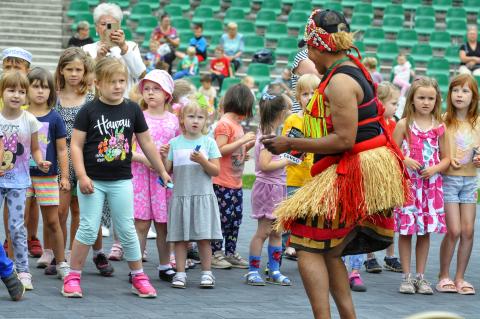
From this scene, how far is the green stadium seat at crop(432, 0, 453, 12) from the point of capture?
2333 cm

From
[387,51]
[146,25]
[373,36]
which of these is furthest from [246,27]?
[387,51]

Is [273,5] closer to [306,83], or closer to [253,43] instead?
[253,43]

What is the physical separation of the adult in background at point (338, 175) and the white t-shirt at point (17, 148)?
7.25ft

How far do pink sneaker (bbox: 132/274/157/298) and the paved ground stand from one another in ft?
0.18

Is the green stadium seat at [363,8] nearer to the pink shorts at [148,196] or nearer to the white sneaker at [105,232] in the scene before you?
the white sneaker at [105,232]

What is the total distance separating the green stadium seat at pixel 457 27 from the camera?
22.4 metres

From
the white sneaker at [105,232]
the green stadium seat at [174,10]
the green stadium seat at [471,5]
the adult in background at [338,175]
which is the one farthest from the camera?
the green stadium seat at [471,5]

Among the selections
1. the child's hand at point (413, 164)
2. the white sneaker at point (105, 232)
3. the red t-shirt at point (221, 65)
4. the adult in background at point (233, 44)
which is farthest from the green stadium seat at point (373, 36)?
the child's hand at point (413, 164)

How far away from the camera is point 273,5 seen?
77.4ft

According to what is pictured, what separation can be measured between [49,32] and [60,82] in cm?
1537

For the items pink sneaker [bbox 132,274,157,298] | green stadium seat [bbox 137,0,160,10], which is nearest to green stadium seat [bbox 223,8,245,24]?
green stadium seat [bbox 137,0,160,10]

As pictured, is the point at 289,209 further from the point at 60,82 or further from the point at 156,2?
the point at 156,2

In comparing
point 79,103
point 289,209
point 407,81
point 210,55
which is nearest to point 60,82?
point 79,103

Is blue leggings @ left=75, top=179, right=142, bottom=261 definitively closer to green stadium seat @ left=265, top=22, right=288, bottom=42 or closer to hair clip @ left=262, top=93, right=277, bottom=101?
hair clip @ left=262, top=93, right=277, bottom=101
